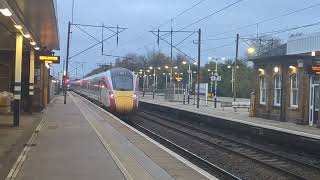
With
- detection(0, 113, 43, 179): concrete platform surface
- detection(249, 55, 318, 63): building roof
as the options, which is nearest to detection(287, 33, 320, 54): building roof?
detection(249, 55, 318, 63): building roof

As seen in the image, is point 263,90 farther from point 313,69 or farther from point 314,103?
point 313,69

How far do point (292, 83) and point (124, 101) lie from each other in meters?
10.1

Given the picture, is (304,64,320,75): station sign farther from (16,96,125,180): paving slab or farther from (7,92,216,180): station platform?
(16,96,125,180): paving slab

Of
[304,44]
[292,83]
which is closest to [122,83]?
[292,83]

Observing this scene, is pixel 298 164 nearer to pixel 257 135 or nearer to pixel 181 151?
pixel 181 151

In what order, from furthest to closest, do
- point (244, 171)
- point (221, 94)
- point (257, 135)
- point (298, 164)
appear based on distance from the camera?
point (221, 94), point (257, 135), point (298, 164), point (244, 171)

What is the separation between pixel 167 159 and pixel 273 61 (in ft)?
71.3

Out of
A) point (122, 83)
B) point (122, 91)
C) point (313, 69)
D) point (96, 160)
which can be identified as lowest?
point (96, 160)

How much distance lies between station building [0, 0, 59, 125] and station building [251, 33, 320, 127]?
13.1m

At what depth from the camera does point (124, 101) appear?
34844 millimetres

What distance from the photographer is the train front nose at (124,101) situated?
34.7 metres

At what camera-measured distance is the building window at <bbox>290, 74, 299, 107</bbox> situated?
3127 centimetres

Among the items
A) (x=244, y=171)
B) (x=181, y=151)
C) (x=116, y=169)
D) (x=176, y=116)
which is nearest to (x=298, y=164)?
(x=244, y=171)

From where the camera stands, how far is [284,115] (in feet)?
106
